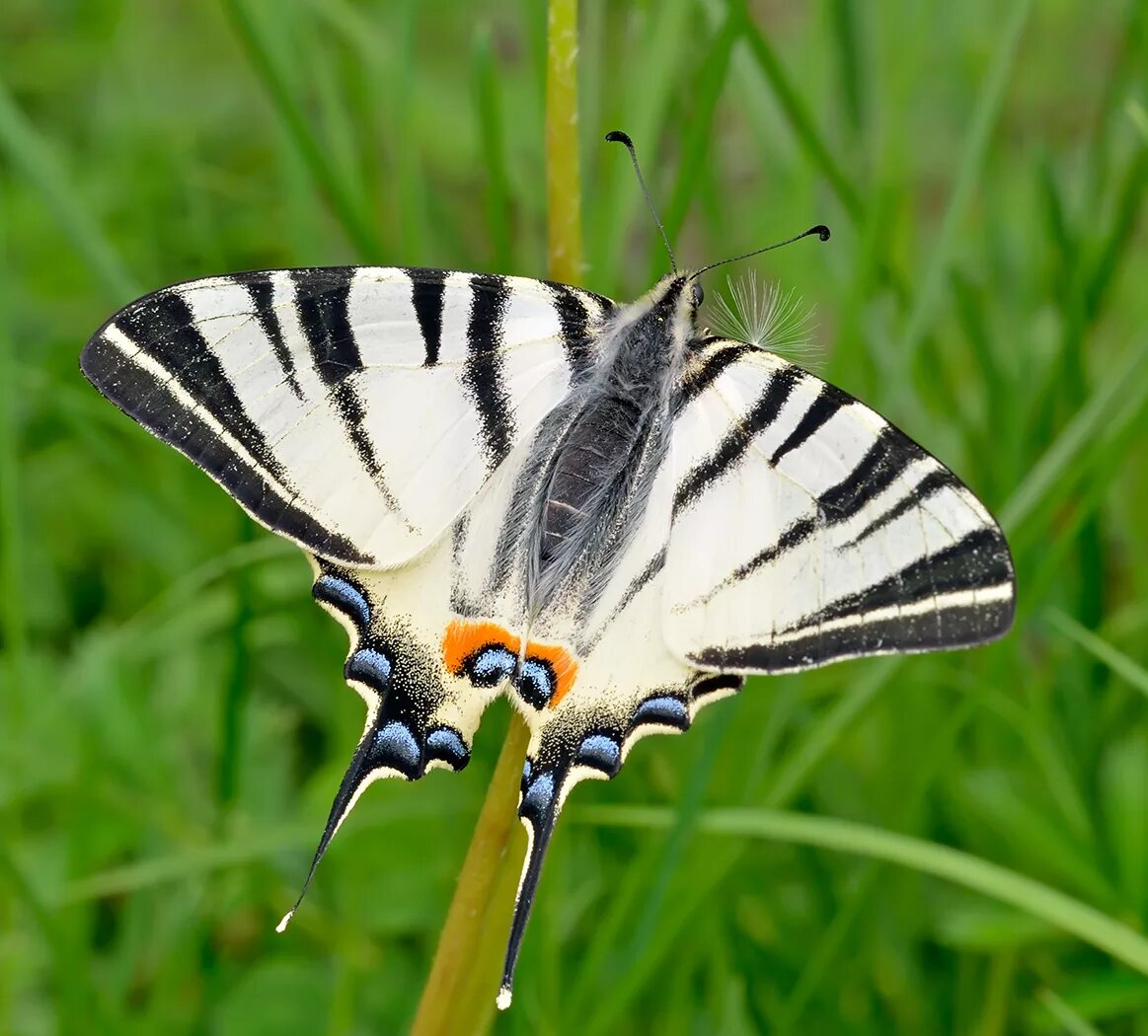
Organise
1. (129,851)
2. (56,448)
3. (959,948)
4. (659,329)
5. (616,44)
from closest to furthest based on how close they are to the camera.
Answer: (659,329) < (959,948) < (129,851) < (56,448) < (616,44)

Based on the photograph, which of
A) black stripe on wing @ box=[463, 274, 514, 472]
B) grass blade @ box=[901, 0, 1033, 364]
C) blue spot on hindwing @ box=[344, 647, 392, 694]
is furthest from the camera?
grass blade @ box=[901, 0, 1033, 364]

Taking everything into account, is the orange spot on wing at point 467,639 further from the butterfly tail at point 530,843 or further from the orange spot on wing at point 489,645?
the butterfly tail at point 530,843

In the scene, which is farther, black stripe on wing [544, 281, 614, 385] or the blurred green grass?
the blurred green grass

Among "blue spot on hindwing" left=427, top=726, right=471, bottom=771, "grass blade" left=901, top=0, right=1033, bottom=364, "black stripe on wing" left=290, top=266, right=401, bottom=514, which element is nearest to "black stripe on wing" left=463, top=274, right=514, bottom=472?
"black stripe on wing" left=290, top=266, right=401, bottom=514

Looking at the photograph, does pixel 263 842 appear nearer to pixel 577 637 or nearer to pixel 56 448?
pixel 577 637

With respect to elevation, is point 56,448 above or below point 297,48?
below

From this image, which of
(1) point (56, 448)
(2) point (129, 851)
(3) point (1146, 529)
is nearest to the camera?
(2) point (129, 851)

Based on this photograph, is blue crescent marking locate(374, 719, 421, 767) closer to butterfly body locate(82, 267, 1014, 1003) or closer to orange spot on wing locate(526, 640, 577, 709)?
butterfly body locate(82, 267, 1014, 1003)

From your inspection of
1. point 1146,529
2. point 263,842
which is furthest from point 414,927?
point 1146,529
